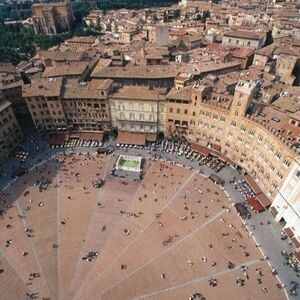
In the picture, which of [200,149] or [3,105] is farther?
[200,149]

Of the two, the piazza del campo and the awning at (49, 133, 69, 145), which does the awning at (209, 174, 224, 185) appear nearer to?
the piazza del campo

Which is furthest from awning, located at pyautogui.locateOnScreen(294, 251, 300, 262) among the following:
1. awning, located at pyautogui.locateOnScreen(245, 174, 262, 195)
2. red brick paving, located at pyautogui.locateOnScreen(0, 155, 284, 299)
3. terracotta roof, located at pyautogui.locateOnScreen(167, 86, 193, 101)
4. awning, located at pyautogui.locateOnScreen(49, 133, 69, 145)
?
awning, located at pyautogui.locateOnScreen(49, 133, 69, 145)

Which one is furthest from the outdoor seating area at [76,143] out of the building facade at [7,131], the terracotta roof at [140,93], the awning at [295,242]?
the awning at [295,242]

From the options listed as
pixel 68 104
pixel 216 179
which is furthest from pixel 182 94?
pixel 68 104

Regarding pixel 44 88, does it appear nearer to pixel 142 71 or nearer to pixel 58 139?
pixel 58 139

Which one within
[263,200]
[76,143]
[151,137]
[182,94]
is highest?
[182,94]
